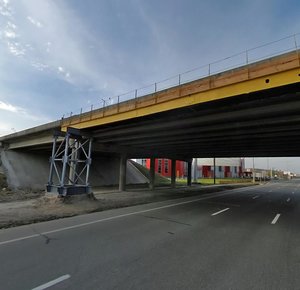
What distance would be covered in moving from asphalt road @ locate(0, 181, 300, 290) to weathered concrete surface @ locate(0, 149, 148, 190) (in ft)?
82.6

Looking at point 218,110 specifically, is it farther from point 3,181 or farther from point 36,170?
point 36,170

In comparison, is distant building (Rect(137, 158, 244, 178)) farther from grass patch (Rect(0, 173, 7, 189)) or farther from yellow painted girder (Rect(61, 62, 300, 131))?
yellow painted girder (Rect(61, 62, 300, 131))

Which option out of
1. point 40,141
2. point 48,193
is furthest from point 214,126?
point 40,141

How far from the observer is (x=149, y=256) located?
19.1ft

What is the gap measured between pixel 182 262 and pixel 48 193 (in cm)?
1317

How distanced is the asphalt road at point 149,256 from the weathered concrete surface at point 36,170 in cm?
2518

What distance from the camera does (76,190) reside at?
16438 millimetres

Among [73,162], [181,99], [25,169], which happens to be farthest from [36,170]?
[181,99]

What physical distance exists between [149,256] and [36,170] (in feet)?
113

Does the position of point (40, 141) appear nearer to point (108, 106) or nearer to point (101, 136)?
point (101, 136)

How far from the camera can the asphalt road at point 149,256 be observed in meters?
4.47

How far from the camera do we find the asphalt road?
4469mm

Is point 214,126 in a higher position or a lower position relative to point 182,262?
higher

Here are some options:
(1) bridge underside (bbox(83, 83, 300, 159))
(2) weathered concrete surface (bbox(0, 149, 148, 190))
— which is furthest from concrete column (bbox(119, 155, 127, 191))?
(1) bridge underside (bbox(83, 83, 300, 159))
